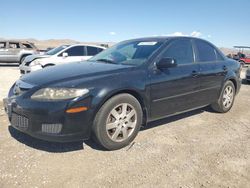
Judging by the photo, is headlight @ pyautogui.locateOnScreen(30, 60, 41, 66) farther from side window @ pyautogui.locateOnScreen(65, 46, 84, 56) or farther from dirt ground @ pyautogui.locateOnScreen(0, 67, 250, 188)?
dirt ground @ pyautogui.locateOnScreen(0, 67, 250, 188)

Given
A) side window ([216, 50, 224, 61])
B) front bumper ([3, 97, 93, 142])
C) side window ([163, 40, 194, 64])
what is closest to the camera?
front bumper ([3, 97, 93, 142])

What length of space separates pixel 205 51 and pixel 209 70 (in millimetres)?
411

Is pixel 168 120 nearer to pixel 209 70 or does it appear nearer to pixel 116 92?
pixel 209 70

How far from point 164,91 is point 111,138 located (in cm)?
115

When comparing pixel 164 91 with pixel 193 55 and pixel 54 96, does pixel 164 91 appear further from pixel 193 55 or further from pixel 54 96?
pixel 54 96

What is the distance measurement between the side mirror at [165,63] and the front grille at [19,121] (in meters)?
2.03

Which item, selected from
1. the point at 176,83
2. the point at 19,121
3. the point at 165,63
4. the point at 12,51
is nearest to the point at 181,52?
the point at 176,83

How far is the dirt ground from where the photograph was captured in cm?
275

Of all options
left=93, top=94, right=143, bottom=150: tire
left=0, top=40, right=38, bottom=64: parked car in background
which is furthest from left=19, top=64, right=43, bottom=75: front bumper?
left=93, top=94, right=143, bottom=150: tire

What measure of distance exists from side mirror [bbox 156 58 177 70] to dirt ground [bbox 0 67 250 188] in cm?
111

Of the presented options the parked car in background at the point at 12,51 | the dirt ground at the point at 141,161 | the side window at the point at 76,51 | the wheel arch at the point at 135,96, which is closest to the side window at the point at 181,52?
the wheel arch at the point at 135,96

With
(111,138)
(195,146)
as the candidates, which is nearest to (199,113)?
(195,146)

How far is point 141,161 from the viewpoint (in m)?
3.21

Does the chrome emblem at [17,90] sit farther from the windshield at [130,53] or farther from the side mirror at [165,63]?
the side mirror at [165,63]
